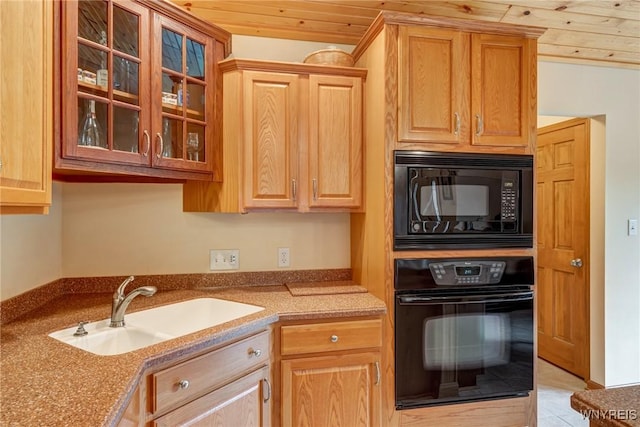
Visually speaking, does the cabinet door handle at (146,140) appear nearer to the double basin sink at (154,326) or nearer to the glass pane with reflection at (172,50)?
the glass pane with reflection at (172,50)

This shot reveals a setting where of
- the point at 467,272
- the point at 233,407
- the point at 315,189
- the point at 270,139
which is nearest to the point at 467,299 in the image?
the point at 467,272

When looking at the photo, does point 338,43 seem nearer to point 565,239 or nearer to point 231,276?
point 231,276

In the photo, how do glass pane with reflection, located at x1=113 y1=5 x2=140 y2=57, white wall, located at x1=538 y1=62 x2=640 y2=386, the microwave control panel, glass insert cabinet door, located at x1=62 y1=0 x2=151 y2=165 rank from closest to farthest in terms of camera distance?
glass insert cabinet door, located at x1=62 y1=0 x2=151 y2=165 < glass pane with reflection, located at x1=113 y1=5 x2=140 y2=57 < the microwave control panel < white wall, located at x1=538 y1=62 x2=640 y2=386

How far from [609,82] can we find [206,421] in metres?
3.37

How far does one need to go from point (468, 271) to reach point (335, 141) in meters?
0.98

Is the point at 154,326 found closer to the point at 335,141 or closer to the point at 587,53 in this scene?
the point at 335,141

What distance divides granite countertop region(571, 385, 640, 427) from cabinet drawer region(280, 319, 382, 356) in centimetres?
100

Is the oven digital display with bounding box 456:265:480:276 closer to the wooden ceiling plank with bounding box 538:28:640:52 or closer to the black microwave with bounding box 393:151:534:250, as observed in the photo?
the black microwave with bounding box 393:151:534:250

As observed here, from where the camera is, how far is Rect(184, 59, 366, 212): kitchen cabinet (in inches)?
74.0

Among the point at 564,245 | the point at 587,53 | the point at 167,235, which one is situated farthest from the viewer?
the point at 564,245

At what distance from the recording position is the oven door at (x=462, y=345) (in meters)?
1.75

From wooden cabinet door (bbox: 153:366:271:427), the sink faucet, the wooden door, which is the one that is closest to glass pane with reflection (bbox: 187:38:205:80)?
the sink faucet

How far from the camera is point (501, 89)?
6.08 ft

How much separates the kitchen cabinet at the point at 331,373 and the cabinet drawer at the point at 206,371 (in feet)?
0.50
